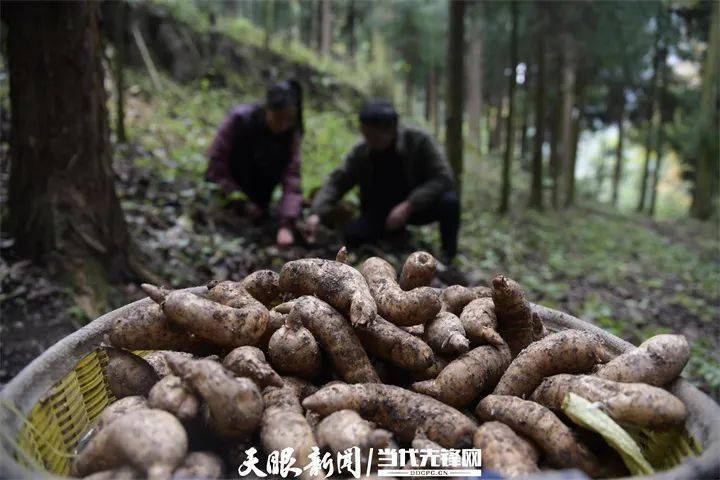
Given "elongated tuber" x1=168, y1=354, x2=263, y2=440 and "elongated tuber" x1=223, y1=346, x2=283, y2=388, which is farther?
"elongated tuber" x1=223, y1=346, x2=283, y2=388

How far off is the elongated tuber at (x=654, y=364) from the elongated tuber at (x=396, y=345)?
1.78ft

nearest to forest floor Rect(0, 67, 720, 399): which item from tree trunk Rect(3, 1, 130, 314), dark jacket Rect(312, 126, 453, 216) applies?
tree trunk Rect(3, 1, 130, 314)

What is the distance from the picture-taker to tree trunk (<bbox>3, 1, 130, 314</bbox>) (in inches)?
141

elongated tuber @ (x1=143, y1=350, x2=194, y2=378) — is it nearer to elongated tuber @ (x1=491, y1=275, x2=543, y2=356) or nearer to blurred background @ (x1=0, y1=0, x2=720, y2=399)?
elongated tuber @ (x1=491, y1=275, x2=543, y2=356)

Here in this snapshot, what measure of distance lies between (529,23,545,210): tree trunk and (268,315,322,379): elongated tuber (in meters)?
10.2

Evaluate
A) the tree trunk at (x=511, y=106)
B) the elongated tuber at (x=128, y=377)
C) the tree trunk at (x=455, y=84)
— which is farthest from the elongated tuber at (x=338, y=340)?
the tree trunk at (x=511, y=106)

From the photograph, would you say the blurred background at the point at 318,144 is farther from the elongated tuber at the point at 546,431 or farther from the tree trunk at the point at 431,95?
the elongated tuber at the point at 546,431

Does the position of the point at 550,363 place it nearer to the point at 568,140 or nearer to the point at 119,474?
the point at 119,474

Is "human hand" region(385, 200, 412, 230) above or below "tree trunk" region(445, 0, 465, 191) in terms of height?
below

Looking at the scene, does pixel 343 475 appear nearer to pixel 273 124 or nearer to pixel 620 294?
pixel 273 124

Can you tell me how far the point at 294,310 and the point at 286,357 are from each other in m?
0.15

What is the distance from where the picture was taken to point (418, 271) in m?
2.08

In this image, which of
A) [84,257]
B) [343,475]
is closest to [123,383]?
[343,475]

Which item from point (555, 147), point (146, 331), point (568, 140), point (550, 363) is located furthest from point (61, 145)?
point (568, 140)
